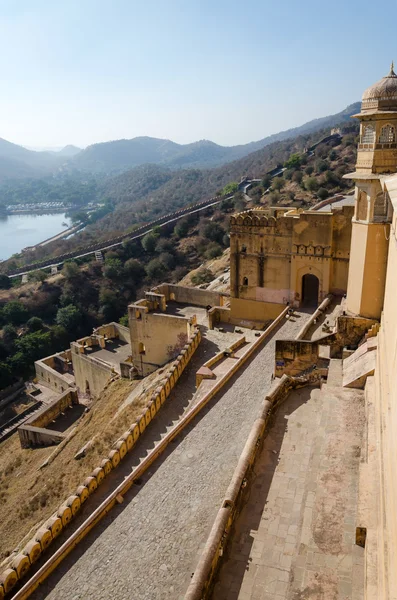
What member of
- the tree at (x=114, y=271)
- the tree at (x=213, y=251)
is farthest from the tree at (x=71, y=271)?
the tree at (x=213, y=251)

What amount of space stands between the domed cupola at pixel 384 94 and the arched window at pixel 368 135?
428mm

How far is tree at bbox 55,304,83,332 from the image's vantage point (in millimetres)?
37656

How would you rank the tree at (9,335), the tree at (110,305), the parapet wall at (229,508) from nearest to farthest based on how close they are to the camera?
the parapet wall at (229,508)
the tree at (9,335)
the tree at (110,305)

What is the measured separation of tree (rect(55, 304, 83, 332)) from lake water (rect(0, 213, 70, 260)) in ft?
228

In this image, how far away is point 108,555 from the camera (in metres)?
7.21

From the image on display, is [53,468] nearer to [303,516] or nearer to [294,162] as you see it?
[303,516]

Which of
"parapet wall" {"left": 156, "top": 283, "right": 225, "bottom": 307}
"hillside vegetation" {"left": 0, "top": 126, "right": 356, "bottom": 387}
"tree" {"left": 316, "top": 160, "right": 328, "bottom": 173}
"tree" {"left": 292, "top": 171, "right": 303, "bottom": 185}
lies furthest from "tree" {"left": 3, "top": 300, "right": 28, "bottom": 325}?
"tree" {"left": 316, "top": 160, "right": 328, "bottom": 173}

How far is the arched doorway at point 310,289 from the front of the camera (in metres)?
17.7

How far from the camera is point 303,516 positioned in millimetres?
6680

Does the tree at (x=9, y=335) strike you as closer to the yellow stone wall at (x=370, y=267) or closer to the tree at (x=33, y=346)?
the tree at (x=33, y=346)

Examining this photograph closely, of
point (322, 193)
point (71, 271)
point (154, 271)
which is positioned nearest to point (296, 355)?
point (322, 193)

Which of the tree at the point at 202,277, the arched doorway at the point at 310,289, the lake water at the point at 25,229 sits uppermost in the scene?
the arched doorway at the point at 310,289

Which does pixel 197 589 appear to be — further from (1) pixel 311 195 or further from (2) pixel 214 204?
(2) pixel 214 204

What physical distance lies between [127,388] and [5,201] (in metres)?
191
